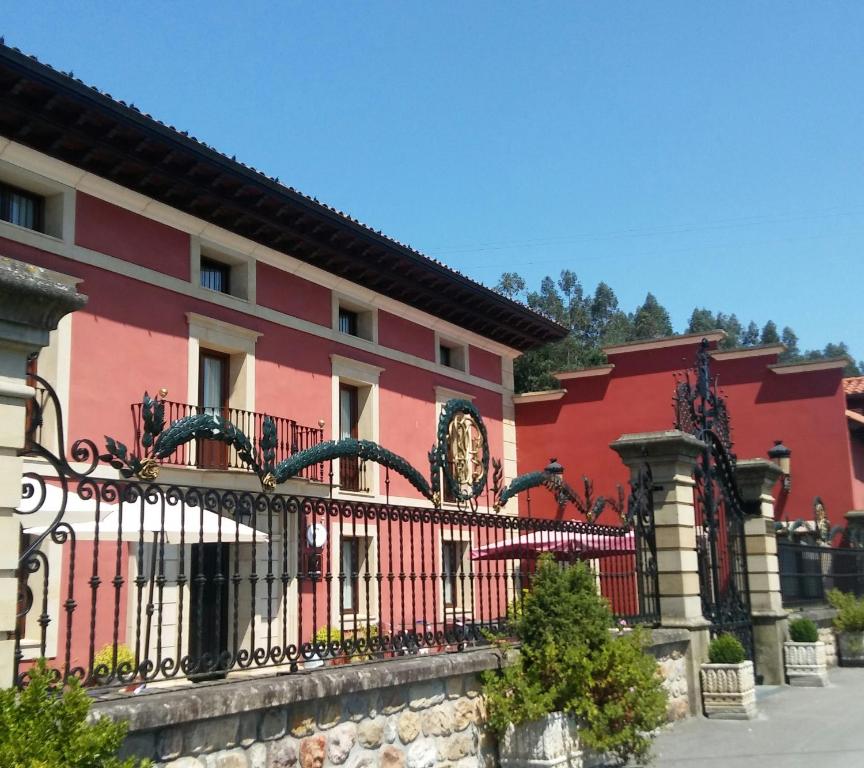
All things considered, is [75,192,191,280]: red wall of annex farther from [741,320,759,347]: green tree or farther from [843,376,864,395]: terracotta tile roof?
[741,320,759,347]: green tree

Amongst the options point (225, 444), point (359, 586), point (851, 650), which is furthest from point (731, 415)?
point (359, 586)

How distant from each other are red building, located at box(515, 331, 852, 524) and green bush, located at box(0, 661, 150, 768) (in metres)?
19.1

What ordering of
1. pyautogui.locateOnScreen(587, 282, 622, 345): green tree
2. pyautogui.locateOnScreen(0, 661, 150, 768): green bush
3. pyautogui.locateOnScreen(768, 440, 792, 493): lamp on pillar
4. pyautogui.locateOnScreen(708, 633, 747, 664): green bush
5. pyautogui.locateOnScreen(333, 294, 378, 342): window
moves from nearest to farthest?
pyautogui.locateOnScreen(0, 661, 150, 768): green bush < pyautogui.locateOnScreen(708, 633, 747, 664): green bush < pyautogui.locateOnScreen(333, 294, 378, 342): window < pyautogui.locateOnScreen(768, 440, 792, 493): lamp on pillar < pyautogui.locateOnScreen(587, 282, 622, 345): green tree

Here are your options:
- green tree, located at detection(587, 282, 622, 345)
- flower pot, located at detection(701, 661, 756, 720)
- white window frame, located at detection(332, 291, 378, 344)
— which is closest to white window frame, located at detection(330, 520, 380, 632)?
flower pot, located at detection(701, 661, 756, 720)

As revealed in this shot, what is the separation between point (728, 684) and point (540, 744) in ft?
14.4

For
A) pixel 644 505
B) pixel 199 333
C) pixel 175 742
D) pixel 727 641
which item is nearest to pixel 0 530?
pixel 175 742

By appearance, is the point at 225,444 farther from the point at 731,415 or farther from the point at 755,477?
the point at 731,415

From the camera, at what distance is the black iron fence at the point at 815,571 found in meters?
17.3

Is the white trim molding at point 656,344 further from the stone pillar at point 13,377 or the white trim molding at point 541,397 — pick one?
the stone pillar at point 13,377

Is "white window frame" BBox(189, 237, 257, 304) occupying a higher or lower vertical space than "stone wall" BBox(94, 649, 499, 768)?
higher

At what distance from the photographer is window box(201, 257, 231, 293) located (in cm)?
1733

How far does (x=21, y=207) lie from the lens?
1411 cm

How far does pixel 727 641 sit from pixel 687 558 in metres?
1.05

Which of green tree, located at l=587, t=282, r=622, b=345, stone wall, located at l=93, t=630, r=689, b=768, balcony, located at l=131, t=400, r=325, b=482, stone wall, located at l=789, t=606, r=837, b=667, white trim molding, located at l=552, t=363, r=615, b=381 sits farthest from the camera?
green tree, located at l=587, t=282, r=622, b=345
